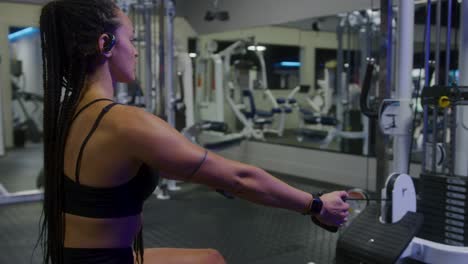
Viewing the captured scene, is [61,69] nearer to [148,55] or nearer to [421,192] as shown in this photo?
[421,192]

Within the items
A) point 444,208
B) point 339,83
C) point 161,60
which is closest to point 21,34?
point 161,60

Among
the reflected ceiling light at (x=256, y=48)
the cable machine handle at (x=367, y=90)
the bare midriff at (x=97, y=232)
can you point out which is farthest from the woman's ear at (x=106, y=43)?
the reflected ceiling light at (x=256, y=48)

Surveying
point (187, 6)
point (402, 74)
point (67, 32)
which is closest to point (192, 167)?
point (67, 32)

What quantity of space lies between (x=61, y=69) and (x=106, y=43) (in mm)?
137

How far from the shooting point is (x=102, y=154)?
3.21 ft

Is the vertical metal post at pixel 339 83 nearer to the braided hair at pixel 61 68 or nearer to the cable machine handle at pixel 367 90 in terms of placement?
the cable machine handle at pixel 367 90

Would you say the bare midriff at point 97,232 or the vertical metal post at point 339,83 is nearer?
the bare midriff at point 97,232

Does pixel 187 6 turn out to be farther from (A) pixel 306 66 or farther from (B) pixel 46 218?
(B) pixel 46 218

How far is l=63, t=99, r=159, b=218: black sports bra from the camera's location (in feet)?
3.32

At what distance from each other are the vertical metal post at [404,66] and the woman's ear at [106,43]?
1.89 m

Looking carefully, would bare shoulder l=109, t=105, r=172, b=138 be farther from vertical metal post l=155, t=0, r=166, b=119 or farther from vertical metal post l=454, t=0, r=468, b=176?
vertical metal post l=155, t=0, r=166, b=119

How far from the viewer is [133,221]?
1083 mm

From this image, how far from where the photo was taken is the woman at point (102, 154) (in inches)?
38.1

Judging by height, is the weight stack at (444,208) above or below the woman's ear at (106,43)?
below
